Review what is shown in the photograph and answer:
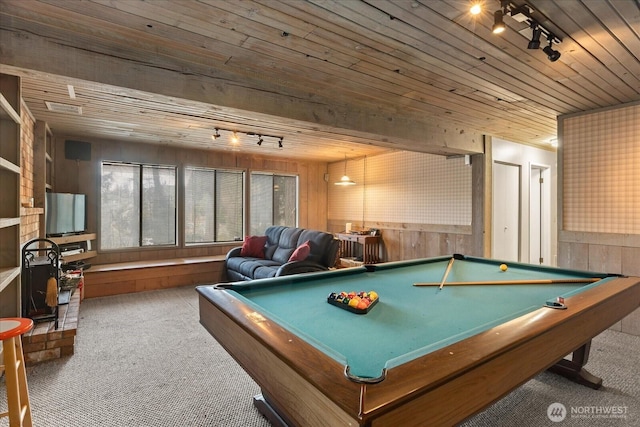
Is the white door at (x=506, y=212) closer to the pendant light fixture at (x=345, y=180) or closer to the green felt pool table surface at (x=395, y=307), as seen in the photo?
the green felt pool table surface at (x=395, y=307)

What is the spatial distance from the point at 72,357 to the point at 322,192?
18.7ft

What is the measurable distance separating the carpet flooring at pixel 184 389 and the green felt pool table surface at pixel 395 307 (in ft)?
2.48

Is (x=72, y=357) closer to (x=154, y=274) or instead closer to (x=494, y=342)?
(x=154, y=274)

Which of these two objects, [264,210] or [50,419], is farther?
[264,210]

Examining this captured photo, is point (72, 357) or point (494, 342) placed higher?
point (494, 342)

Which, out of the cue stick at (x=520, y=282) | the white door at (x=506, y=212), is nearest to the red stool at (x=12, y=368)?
the cue stick at (x=520, y=282)

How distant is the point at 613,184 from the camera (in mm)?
3438

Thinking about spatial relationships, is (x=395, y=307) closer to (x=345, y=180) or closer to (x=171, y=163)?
(x=345, y=180)

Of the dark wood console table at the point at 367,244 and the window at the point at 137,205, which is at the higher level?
the window at the point at 137,205

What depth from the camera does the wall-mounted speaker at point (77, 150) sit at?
16.2ft

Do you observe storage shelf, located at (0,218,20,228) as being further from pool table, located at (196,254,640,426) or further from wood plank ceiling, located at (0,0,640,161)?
pool table, located at (196,254,640,426)

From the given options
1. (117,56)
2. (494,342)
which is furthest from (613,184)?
(117,56)

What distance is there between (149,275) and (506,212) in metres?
5.70

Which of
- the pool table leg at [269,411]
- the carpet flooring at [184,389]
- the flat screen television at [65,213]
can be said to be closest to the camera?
the pool table leg at [269,411]
